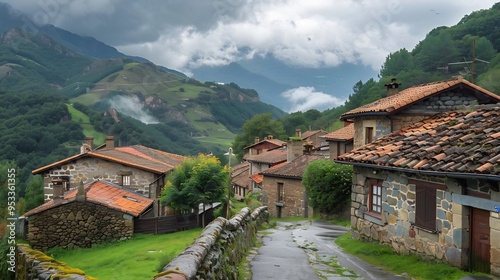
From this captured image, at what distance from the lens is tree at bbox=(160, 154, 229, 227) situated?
2709cm

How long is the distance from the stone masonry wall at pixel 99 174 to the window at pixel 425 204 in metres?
21.5

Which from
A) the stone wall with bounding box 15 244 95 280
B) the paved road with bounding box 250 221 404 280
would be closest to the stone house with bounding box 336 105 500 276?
the paved road with bounding box 250 221 404 280

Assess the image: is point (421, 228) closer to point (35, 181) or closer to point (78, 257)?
point (78, 257)

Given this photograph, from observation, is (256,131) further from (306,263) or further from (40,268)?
(40,268)

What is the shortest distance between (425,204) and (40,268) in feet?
30.2

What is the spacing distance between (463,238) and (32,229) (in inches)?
896

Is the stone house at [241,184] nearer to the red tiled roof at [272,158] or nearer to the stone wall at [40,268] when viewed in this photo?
the red tiled roof at [272,158]

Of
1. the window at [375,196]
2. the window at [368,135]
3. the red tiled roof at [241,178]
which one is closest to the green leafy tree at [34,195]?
the red tiled roof at [241,178]

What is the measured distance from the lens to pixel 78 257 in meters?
23.7

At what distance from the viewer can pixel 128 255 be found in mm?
20062

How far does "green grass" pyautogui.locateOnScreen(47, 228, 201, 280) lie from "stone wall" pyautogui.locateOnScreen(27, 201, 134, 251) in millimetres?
557

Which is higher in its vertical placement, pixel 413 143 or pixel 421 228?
pixel 413 143

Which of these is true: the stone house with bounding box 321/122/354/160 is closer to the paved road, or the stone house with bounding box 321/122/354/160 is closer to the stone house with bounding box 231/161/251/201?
the paved road

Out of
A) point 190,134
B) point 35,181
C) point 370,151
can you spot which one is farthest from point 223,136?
point 370,151
